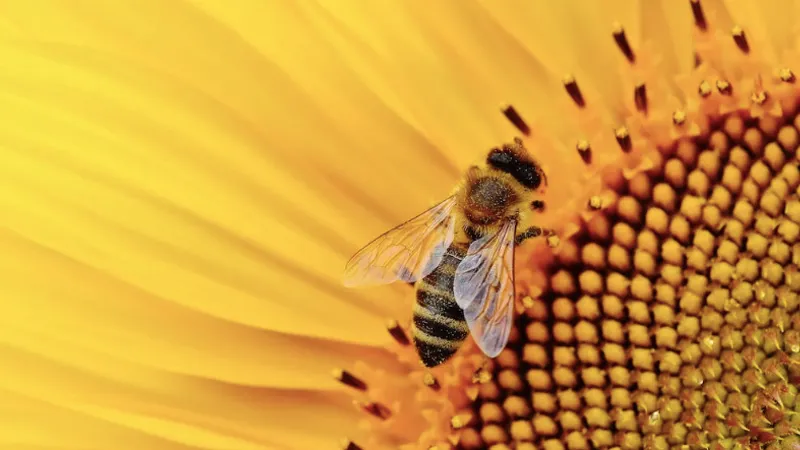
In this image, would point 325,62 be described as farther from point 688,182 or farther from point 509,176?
point 688,182

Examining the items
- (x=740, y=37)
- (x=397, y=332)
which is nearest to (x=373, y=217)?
(x=397, y=332)

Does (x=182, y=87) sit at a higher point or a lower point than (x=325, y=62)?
higher

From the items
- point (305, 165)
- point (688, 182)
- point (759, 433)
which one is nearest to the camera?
point (759, 433)

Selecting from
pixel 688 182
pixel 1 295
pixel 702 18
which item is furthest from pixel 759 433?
pixel 1 295

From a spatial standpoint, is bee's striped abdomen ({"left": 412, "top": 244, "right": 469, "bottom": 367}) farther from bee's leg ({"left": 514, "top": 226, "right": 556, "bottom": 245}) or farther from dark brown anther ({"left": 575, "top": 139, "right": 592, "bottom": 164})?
dark brown anther ({"left": 575, "top": 139, "right": 592, "bottom": 164})

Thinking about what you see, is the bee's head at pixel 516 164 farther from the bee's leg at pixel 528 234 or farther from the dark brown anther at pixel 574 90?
the dark brown anther at pixel 574 90

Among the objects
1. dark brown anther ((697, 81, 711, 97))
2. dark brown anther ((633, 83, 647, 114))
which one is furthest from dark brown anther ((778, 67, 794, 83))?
dark brown anther ((633, 83, 647, 114))
